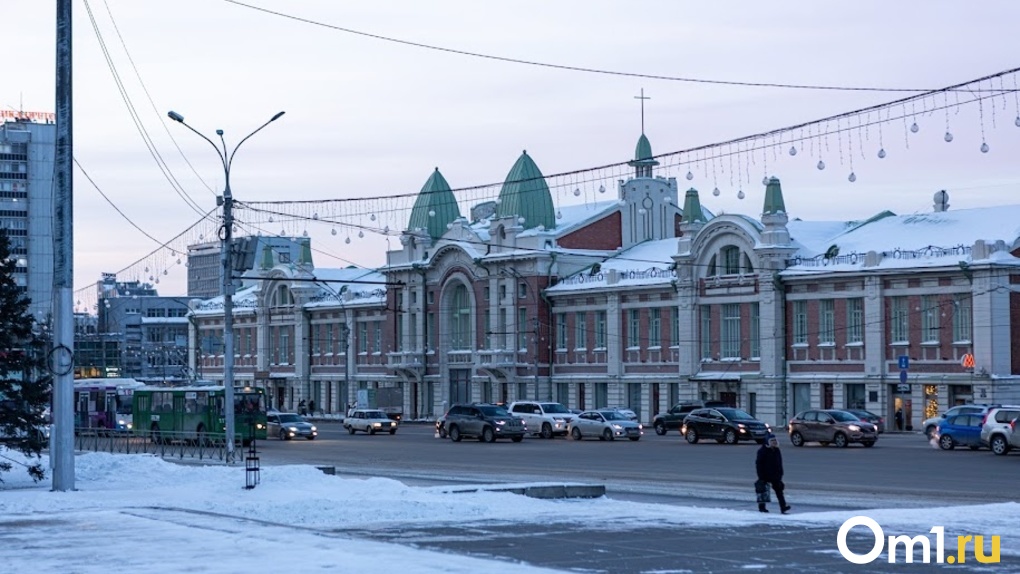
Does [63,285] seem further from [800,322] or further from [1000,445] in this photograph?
[800,322]

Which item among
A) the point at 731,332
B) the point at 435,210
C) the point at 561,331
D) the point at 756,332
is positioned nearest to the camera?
the point at 756,332

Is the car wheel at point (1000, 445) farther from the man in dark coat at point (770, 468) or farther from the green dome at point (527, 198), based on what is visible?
the green dome at point (527, 198)

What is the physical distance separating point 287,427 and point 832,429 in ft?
80.1

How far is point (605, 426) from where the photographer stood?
6084 cm

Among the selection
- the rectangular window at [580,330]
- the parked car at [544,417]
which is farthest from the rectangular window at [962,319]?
the rectangular window at [580,330]

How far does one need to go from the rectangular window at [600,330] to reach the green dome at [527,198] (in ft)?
34.5

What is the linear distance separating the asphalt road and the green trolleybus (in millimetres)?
1640

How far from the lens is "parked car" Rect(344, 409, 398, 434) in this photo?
7162cm

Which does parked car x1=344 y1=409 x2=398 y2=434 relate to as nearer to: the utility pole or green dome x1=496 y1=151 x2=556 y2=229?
green dome x1=496 y1=151 x2=556 y2=229

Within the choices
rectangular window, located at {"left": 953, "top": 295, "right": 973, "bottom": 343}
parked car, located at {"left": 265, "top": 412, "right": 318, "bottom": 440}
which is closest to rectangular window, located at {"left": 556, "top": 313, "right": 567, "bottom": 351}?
parked car, located at {"left": 265, "top": 412, "right": 318, "bottom": 440}

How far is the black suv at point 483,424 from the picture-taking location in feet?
197

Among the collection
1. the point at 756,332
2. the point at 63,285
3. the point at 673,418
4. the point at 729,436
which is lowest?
the point at 729,436

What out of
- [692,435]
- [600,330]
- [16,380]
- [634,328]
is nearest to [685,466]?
[692,435]

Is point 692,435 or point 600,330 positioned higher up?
point 600,330
